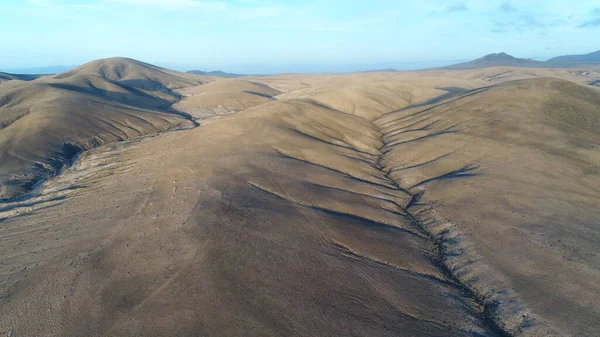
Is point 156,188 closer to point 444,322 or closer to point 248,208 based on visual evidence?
point 248,208

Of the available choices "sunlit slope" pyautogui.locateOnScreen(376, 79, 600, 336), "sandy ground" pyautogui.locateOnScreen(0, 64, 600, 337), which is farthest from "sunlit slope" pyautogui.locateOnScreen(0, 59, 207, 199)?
"sunlit slope" pyautogui.locateOnScreen(376, 79, 600, 336)

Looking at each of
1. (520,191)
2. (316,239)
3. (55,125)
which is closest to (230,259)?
(316,239)

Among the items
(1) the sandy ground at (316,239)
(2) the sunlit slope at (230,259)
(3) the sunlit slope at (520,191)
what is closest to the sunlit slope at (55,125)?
(1) the sandy ground at (316,239)

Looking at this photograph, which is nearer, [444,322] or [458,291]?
[444,322]

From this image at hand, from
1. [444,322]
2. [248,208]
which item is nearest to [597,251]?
[444,322]

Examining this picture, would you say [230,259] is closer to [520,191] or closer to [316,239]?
[316,239]

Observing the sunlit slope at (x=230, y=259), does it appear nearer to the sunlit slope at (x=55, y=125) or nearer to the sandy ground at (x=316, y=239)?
the sandy ground at (x=316, y=239)
